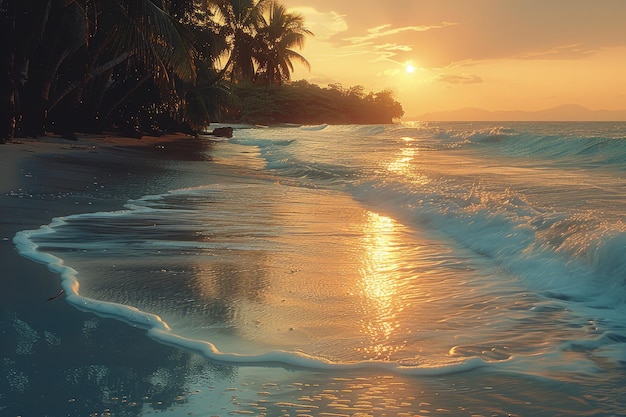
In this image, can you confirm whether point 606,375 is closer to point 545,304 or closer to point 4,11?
point 545,304

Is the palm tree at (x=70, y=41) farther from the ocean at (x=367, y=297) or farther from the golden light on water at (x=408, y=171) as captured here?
the ocean at (x=367, y=297)

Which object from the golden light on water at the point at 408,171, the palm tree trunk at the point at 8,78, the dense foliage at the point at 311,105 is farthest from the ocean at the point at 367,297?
the dense foliage at the point at 311,105

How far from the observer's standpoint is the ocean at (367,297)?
2.58 m

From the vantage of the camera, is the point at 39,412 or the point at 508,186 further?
the point at 508,186

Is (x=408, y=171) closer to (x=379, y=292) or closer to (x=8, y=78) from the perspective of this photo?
(x=8, y=78)

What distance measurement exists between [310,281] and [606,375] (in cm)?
207

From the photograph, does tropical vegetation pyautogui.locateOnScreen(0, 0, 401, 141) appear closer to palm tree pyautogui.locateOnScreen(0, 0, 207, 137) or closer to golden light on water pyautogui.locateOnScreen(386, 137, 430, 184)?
palm tree pyautogui.locateOnScreen(0, 0, 207, 137)

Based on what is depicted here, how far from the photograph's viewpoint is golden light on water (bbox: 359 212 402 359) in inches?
124

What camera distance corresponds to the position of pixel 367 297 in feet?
13.2

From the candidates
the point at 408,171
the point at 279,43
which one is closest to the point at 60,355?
the point at 408,171

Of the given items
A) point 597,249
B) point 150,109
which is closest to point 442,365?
point 597,249

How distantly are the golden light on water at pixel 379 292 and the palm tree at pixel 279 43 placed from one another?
103 ft

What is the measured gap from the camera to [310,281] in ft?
14.4

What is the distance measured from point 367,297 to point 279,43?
123 feet
